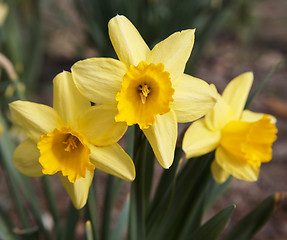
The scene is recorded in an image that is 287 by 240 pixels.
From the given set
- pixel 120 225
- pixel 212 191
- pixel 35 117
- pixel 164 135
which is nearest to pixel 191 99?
pixel 164 135

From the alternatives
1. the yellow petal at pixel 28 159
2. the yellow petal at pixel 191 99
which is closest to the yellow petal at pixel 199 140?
the yellow petal at pixel 191 99

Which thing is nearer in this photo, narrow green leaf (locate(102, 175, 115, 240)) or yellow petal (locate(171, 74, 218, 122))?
yellow petal (locate(171, 74, 218, 122))

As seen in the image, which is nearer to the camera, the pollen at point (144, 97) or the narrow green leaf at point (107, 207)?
the pollen at point (144, 97)

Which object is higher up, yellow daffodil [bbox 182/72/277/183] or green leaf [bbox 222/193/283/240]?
yellow daffodil [bbox 182/72/277/183]

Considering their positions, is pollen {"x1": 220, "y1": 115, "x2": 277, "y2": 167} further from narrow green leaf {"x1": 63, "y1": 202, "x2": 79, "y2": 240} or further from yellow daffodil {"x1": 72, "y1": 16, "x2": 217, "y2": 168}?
narrow green leaf {"x1": 63, "y1": 202, "x2": 79, "y2": 240}

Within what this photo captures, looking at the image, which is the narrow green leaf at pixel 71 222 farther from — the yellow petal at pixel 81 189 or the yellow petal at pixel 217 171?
the yellow petal at pixel 217 171

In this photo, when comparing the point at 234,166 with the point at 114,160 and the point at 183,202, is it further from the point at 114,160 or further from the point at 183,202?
the point at 114,160

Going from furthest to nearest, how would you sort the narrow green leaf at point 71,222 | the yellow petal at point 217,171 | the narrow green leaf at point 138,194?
the narrow green leaf at point 71,222 → the yellow petal at point 217,171 → the narrow green leaf at point 138,194

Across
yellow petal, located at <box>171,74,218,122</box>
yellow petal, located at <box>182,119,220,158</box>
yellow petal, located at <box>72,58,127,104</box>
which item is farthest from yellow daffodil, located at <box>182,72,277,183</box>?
yellow petal, located at <box>72,58,127,104</box>
